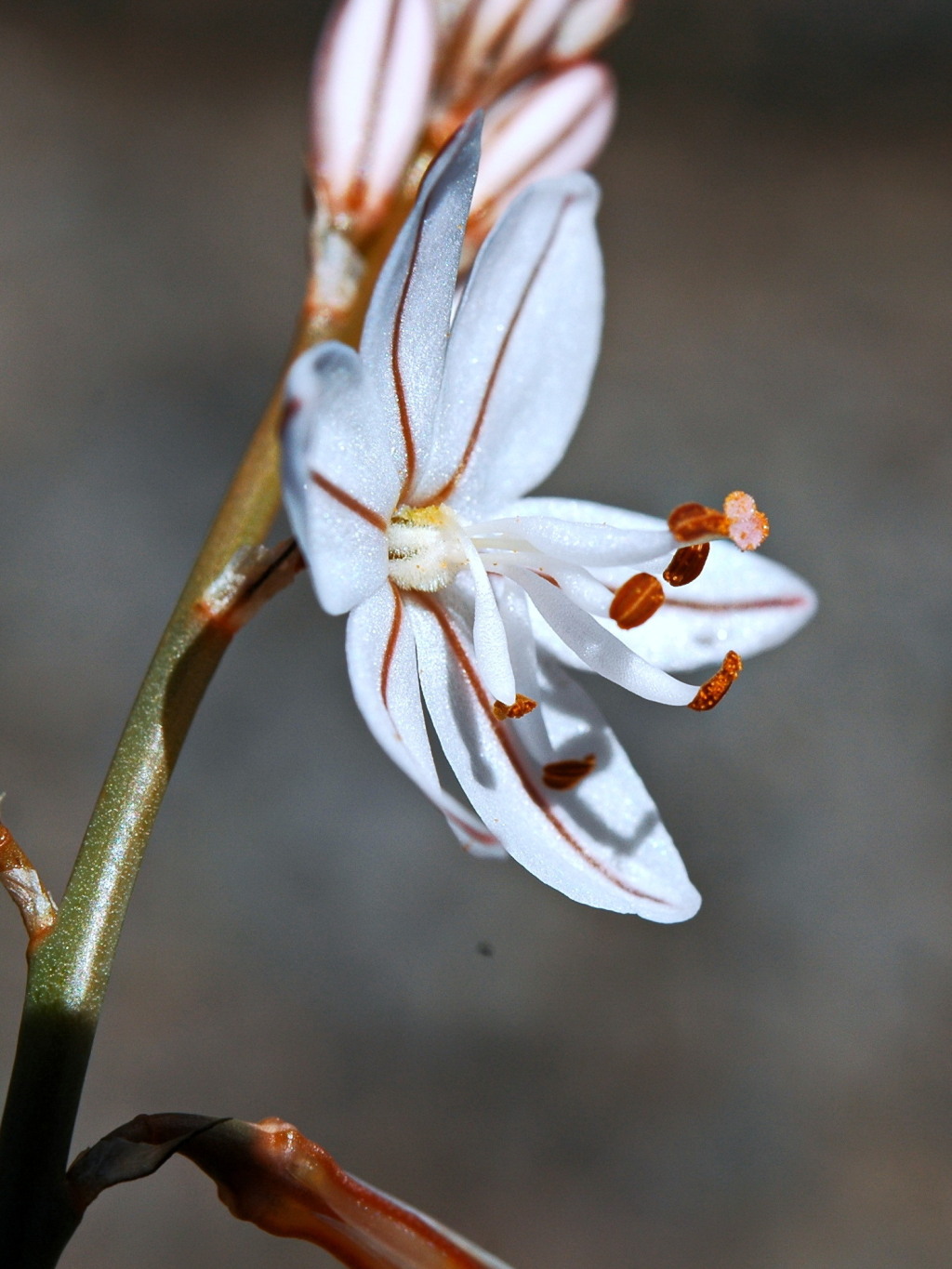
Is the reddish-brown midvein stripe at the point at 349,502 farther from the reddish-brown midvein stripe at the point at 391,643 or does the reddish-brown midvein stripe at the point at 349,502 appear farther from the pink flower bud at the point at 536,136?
the pink flower bud at the point at 536,136

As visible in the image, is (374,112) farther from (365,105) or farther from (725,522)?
(725,522)

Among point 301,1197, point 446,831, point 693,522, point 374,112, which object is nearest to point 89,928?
point 301,1197

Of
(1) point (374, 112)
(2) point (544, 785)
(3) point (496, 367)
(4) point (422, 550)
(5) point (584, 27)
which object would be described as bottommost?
(2) point (544, 785)

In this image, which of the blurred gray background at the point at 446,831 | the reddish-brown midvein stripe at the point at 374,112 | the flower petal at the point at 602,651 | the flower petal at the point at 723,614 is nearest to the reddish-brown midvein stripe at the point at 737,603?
the flower petal at the point at 723,614

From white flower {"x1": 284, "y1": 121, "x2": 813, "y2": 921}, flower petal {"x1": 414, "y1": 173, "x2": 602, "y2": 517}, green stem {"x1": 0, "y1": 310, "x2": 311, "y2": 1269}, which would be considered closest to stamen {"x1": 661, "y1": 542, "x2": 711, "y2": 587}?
white flower {"x1": 284, "y1": 121, "x2": 813, "y2": 921}

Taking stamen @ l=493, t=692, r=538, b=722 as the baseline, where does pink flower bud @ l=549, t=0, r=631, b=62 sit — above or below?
above

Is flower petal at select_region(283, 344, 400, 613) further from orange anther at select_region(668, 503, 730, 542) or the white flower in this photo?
orange anther at select_region(668, 503, 730, 542)
